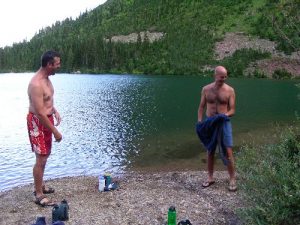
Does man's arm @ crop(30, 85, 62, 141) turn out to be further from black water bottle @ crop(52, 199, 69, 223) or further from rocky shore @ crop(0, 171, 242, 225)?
rocky shore @ crop(0, 171, 242, 225)

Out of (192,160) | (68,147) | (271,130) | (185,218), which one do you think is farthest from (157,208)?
(271,130)

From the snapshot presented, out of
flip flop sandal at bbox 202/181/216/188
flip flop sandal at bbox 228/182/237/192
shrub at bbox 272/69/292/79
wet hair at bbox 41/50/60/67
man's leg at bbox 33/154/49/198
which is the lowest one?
shrub at bbox 272/69/292/79

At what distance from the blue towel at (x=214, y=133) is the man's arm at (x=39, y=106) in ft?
14.2

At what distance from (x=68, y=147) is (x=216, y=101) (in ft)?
44.5

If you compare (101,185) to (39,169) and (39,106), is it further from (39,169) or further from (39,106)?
(39,106)

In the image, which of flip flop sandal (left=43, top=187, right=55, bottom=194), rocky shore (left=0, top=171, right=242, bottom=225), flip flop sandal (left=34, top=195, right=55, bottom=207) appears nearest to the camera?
rocky shore (left=0, top=171, right=242, bottom=225)

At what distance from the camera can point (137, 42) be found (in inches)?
6422

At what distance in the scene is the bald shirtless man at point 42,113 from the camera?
953 cm

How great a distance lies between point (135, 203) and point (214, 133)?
3023 mm

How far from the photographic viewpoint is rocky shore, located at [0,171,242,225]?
9.33 m

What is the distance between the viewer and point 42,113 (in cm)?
949

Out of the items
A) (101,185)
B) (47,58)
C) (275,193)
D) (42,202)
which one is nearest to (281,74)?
(101,185)

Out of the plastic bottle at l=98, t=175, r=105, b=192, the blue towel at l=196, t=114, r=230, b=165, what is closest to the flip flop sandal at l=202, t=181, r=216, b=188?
the blue towel at l=196, t=114, r=230, b=165

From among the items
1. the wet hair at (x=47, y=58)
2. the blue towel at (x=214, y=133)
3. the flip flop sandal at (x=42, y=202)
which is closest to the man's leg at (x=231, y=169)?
the blue towel at (x=214, y=133)
